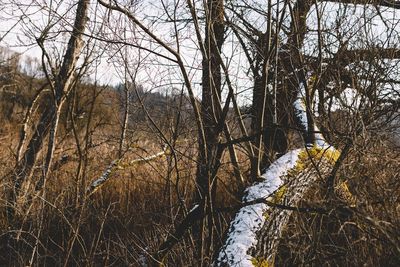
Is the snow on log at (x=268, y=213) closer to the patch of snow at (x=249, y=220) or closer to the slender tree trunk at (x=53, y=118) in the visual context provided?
the patch of snow at (x=249, y=220)

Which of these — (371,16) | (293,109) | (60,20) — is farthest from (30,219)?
(371,16)

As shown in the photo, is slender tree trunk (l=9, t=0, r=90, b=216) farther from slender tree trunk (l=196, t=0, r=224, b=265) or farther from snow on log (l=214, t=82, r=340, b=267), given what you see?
snow on log (l=214, t=82, r=340, b=267)

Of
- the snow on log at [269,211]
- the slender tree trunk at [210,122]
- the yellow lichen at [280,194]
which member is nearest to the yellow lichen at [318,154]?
the snow on log at [269,211]

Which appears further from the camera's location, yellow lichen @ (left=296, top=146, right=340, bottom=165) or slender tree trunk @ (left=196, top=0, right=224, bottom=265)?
yellow lichen @ (left=296, top=146, right=340, bottom=165)

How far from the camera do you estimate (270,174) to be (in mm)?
3023

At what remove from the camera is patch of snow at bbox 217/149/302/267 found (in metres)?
2.50

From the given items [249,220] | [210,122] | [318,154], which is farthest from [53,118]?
[318,154]

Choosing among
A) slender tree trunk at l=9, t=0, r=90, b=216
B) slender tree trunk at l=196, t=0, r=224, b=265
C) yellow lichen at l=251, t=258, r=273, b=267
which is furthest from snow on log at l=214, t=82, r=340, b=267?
slender tree trunk at l=9, t=0, r=90, b=216

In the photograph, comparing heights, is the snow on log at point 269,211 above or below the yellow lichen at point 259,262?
above

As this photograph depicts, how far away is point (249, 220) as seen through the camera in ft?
8.81

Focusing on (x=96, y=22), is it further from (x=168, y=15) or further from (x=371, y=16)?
(x=371, y=16)

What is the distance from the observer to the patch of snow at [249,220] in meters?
2.50

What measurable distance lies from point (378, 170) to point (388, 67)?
1429 millimetres

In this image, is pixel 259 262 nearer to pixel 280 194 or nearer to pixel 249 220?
pixel 249 220
